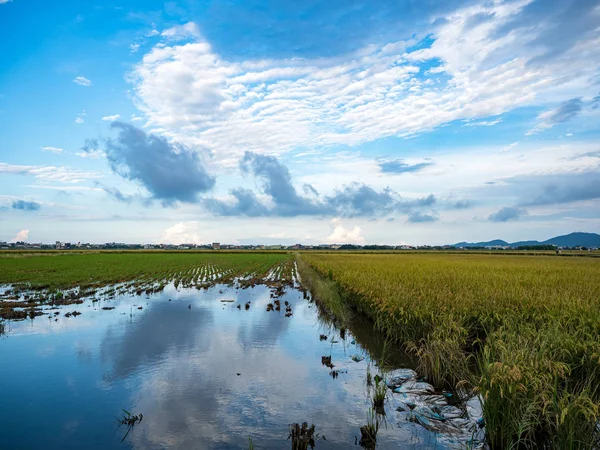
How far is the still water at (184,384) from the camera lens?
6121 millimetres

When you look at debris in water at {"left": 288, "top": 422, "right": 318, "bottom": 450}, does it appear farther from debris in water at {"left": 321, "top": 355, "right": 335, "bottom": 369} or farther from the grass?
debris in water at {"left": 321, "top": 355, "right": 335, "bottom": 369}

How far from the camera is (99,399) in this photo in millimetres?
7453

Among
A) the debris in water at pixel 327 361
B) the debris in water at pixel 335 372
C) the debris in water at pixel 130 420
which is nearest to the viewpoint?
the debris in water at pixel 130 420

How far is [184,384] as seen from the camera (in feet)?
26.6

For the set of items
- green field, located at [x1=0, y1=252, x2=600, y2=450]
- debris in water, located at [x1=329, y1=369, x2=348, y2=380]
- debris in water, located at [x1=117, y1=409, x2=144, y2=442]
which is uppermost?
green field, located at [x1=0, y1=252, x2=600, y2=450]

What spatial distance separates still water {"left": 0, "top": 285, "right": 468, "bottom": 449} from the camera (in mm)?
6121

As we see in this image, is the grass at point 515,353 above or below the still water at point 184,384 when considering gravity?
above

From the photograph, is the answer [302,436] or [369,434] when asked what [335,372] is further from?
[302,436]

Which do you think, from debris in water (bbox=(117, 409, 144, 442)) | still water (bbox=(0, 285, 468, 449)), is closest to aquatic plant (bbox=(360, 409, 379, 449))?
still water (bbox=(0, 285, 468, 449))

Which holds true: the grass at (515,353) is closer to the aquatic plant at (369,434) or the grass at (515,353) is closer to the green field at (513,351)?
the green field at (513,351)

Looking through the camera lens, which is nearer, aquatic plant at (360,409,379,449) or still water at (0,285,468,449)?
aquatic plant at (360,409,379,449)

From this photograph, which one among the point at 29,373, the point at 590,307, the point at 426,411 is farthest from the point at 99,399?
the point at 590,307

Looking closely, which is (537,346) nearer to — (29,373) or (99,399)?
(99,399)

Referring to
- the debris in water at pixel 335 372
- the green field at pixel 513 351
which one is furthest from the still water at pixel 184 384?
the green field at pixel 513 351
